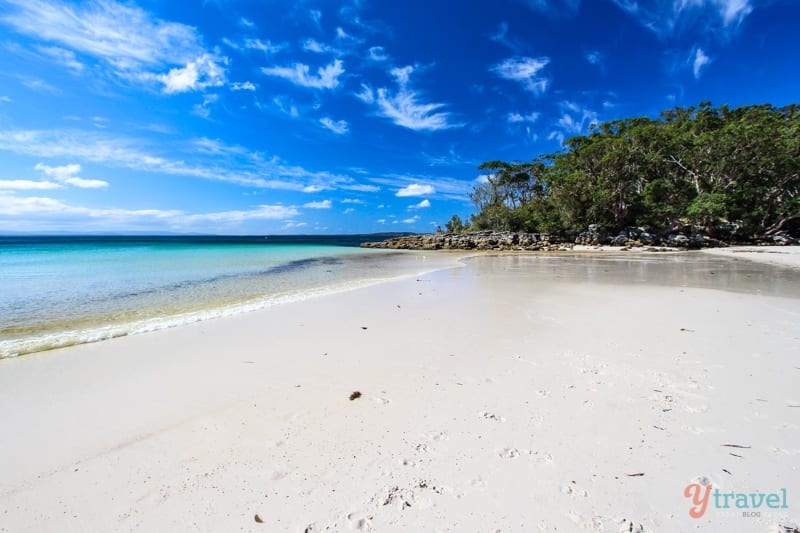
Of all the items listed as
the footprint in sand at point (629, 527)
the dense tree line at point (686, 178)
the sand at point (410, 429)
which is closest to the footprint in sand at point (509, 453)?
the sand at point (410, 429)

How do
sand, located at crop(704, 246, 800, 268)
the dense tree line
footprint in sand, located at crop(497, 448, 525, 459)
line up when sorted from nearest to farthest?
footprint in sand, located at crop(497, 448, 525, 459)
sand, located at crop(704, 246, 800, 268)
the dense tree line

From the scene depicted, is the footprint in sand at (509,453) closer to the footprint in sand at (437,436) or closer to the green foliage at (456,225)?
the footprint in sand at (437,436)

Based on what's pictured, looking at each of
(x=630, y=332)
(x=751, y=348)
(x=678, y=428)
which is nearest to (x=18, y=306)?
(x=678, y=428)

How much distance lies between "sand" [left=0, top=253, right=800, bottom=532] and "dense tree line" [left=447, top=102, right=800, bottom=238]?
29446 mm

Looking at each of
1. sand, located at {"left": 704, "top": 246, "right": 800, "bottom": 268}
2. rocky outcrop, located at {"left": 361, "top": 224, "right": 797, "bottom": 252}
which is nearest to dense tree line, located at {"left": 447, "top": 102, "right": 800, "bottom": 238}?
rocky outcrop, located at {"left": 361, "top": 224, "right": 797, "bottom": 252}

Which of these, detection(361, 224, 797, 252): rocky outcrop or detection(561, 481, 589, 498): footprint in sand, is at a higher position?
detection(361, 224, 797, 252): rocky outcrop

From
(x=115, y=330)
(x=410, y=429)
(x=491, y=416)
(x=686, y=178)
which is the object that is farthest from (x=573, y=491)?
(x=686, y=178)

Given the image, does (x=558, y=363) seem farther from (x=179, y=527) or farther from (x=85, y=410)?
(x=85, y=410)

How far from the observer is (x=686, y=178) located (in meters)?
29.8

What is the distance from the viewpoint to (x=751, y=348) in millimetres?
4332

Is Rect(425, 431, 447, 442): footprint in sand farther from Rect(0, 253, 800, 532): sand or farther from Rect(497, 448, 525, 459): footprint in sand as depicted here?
Rect(497, 448, 525, 459): footprint in sand

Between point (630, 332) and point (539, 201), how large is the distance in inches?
1411

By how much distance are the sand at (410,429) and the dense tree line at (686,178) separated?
29.4 metres

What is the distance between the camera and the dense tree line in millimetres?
25203
